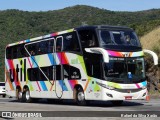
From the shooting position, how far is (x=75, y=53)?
25484mm

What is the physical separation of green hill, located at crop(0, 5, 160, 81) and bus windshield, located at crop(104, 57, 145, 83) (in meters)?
59.4

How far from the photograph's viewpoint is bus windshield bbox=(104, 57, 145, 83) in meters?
23.7

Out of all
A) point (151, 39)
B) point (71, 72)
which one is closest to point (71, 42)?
point (71, 72)

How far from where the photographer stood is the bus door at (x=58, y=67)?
88.8 ft

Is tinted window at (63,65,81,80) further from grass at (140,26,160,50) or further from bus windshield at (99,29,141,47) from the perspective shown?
grass at (140,26,160,50)

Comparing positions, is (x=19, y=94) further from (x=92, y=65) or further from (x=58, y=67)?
(x=92, y=65)

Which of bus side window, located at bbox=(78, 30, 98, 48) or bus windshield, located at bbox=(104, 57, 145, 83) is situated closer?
bus windshield, located at bbox=(104, 57, 145, 83)

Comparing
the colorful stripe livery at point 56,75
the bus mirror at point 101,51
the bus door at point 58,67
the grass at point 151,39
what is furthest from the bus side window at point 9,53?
the grass at point 151,39

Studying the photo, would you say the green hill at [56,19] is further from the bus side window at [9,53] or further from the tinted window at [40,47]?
the tinted window at [40,47]

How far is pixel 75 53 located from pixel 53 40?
2.74m

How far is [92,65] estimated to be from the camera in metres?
24.3

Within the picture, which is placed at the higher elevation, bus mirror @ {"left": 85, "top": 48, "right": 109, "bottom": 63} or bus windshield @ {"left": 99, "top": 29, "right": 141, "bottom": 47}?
bus windshield @ {"left": 99, "top": 29, "right": 141, "bottom": 47}

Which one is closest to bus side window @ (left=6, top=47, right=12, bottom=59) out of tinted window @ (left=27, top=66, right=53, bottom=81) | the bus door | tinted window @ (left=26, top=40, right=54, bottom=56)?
tinted window @ (left=26, top=40, right=54, bottom=56)

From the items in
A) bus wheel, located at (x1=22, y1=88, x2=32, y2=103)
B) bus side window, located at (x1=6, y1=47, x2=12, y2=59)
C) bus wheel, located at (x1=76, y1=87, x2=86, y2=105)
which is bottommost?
bus wheel, located at (x1=22, y1=88, x2=32, y2=103)
